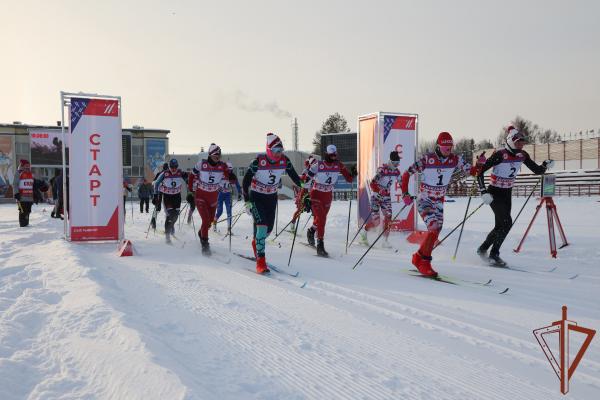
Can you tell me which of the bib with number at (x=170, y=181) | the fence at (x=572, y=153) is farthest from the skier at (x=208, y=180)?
the fence at (x=572, y=153)

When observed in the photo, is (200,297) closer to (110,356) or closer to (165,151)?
(110,356)

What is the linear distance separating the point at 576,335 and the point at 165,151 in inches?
2202

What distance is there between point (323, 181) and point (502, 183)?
131 inches

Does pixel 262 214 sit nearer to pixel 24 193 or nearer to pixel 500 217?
pixel 500 217

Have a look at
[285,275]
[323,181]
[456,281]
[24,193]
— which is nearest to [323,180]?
[323,181]

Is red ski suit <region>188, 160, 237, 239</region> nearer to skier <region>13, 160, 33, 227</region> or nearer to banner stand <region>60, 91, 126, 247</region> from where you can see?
banner stand <region>60, 91, 126, 247</region>

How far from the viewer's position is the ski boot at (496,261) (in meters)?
7.36

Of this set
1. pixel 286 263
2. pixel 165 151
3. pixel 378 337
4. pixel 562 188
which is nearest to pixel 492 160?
pixel 286 263

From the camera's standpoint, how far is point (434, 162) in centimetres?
722

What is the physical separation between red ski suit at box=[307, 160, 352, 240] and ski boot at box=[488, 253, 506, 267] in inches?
117

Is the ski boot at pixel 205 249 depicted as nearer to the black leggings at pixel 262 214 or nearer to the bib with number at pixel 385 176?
the black leggings at pixel 262 214

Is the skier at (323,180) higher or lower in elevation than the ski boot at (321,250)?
higher

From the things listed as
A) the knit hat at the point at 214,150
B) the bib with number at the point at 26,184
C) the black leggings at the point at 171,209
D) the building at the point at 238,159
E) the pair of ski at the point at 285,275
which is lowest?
the pair of ski at the point at 285,275

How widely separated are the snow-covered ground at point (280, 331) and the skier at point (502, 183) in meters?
0.55
